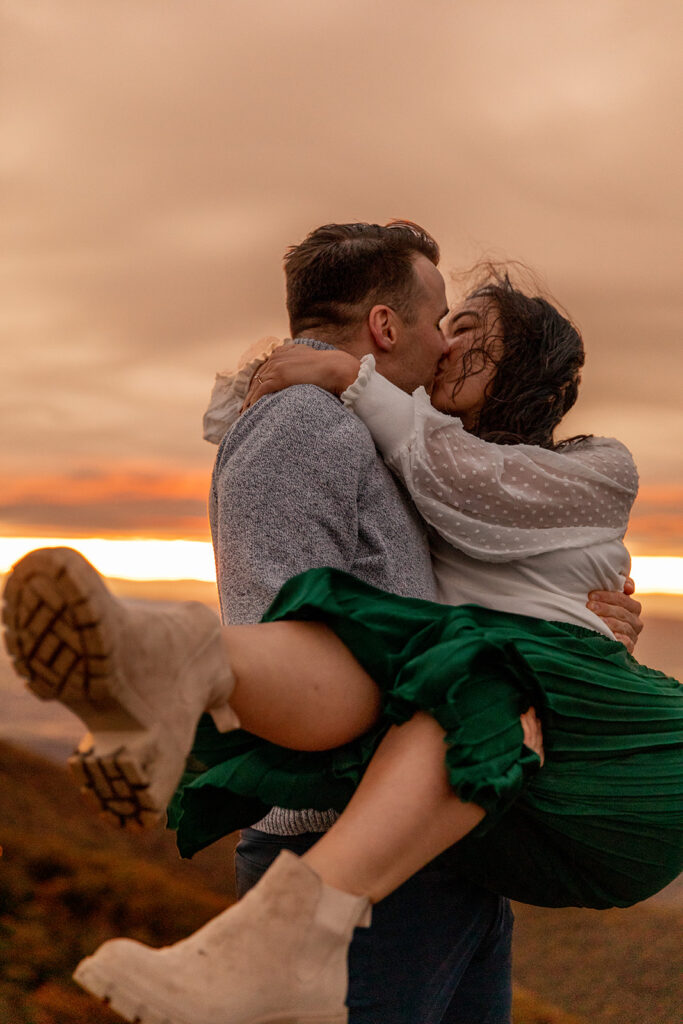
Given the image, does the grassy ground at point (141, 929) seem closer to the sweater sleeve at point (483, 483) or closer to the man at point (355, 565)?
the man at point (355, 565)

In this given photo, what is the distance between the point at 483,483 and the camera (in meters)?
1.88

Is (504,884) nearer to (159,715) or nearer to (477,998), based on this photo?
(477,998)

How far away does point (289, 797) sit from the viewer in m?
1.56

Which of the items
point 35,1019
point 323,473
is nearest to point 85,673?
point 323,473

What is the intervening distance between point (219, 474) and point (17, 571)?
91cm

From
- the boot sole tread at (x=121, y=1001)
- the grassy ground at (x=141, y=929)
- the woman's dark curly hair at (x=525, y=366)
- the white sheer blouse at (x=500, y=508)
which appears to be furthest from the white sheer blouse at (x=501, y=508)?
the grassy ground at (x=141, y=929)

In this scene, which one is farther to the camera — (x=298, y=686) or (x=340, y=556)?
(x=340, y=556)

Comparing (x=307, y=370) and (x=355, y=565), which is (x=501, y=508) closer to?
(x=355, y=565)

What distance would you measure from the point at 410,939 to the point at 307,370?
121 centimetres

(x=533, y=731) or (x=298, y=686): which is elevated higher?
(x=298, y=686)

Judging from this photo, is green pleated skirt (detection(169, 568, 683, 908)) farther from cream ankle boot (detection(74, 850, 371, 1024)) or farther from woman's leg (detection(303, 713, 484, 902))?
cream ankle boot (detection(74, 850, 371, 1024))

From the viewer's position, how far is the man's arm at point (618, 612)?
2.00 m

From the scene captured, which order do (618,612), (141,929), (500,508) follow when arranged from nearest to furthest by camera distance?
(500,508)
(618,612)
(141,929)

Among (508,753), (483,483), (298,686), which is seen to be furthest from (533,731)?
(483,483)
